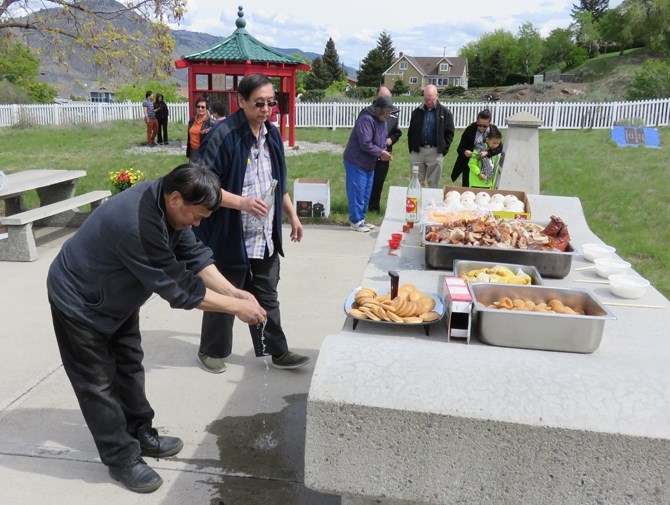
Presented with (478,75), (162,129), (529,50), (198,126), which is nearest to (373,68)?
(478,75)

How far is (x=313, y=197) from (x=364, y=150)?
52.9 inches

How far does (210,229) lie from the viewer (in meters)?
3.60

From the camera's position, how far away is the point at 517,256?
3156 mm

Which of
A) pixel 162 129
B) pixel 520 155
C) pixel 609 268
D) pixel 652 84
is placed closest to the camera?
pixel 609 268

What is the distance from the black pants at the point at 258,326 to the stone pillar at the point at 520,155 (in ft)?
12.5

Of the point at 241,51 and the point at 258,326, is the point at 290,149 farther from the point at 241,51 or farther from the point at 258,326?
the point at 258,326

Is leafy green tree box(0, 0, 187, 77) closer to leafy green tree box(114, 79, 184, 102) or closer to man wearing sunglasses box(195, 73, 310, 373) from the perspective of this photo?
man wearing sunglasses box(195, 73, 310, 373)

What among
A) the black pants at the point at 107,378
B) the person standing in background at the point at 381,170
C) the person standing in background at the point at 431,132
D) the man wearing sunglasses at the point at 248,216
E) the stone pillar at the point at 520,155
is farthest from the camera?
the person standing in background at the point at 381,170

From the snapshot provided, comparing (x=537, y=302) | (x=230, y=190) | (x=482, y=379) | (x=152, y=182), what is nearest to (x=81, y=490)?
(x=152, y=182)

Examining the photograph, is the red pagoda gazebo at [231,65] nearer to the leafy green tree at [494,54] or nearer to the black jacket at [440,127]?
the black jacket at [440,127]

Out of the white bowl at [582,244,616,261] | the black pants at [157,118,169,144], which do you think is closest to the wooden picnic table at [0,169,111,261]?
the white bowl at [582,244,616,261]

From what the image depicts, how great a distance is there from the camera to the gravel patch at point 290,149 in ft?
52.7

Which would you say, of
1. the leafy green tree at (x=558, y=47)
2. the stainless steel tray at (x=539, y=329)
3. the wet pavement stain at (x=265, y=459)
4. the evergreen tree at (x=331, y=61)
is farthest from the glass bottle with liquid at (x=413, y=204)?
the leafy green tree at (x=558, y=47)

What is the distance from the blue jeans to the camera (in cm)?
758
